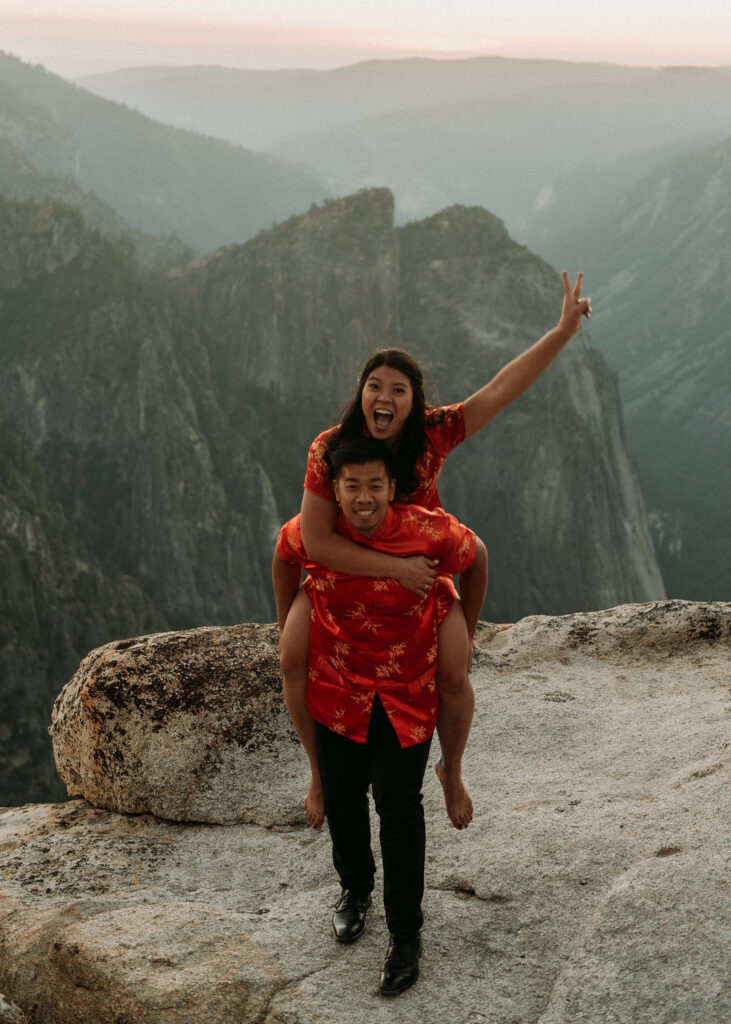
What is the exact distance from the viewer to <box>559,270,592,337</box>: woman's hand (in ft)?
12.2

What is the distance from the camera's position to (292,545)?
3389mm

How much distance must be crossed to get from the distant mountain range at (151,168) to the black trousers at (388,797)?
134m

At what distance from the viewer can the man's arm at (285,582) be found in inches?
138

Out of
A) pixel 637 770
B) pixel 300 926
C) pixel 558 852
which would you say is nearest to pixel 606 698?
pixel 637 770

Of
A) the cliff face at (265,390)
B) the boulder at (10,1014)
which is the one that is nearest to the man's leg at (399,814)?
the boulder at (10,1014)

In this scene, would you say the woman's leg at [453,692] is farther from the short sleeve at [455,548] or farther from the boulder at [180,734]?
the boulder at [180,734]

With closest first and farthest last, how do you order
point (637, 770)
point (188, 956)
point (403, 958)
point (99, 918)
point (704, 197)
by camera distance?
point (403, 958) < point (188, 956) < point (99, 918) < point (637, 770) < point (704, 197)

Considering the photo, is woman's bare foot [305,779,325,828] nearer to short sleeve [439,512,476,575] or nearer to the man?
the man

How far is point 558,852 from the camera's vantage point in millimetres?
3949

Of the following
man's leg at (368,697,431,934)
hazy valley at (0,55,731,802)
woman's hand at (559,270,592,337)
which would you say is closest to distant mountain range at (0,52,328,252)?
hazy valley at (0,55,731,802)

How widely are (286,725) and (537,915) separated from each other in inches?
83.0

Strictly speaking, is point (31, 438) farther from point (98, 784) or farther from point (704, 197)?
point (704, 197)

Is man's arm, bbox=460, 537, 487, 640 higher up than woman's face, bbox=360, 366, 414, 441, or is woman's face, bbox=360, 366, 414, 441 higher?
woman's face, bbox=360, 366, 414, 441

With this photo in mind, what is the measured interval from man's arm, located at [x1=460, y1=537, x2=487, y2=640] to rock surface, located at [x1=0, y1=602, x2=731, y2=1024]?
1.14 m
